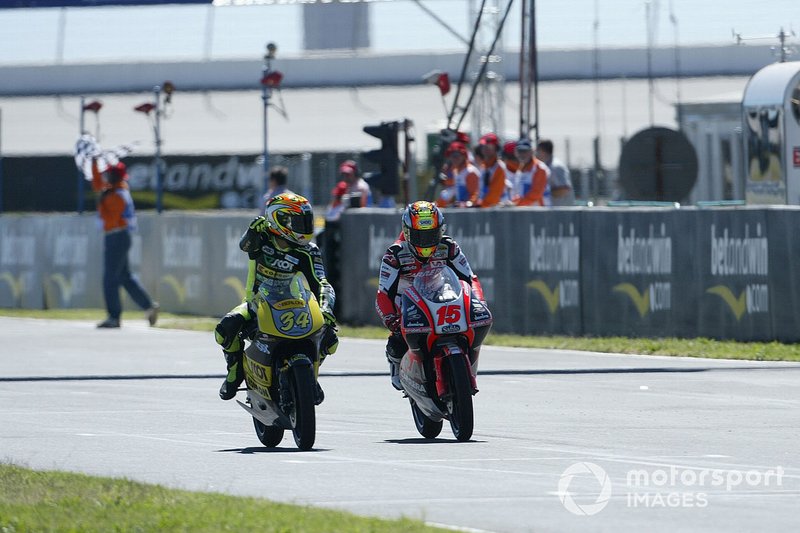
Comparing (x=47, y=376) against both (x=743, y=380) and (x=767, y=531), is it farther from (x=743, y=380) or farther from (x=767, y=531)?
(x=767, y=531)

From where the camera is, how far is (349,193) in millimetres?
24094

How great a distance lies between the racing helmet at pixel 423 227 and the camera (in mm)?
11531

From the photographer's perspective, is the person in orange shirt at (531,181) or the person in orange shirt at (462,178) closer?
the person in orange shirt at (531,181)

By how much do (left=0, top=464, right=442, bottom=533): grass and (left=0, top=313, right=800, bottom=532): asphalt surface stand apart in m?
0.37

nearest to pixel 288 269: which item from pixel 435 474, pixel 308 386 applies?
pixel 308 386

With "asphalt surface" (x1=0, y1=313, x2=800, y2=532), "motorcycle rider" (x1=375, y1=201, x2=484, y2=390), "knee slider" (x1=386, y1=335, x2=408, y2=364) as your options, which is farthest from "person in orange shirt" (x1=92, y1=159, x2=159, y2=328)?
"motorcycle rider" (x1=375, y1=201, x2=484, y2=390)

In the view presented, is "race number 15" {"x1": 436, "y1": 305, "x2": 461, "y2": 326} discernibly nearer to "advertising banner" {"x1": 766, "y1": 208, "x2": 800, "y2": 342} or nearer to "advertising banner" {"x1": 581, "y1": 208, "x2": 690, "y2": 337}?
"advertising banner" {"x1": 766, "y1": 208, "x2": 800, "y2": 342}

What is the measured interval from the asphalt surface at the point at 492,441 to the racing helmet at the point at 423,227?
1.21m

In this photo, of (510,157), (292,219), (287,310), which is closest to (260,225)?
(292,219)

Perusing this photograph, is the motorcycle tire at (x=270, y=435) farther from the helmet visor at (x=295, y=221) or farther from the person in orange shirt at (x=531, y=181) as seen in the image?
the person in orange shirt at (x=531, y=181)

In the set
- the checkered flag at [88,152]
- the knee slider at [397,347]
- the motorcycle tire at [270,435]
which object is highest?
the checkered flag at [88,152]

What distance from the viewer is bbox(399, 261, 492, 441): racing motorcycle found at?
11.1 meters

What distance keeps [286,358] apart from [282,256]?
24.5 inches

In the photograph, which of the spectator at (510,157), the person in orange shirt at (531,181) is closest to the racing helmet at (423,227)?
the person in orange shirt at (531,181)
